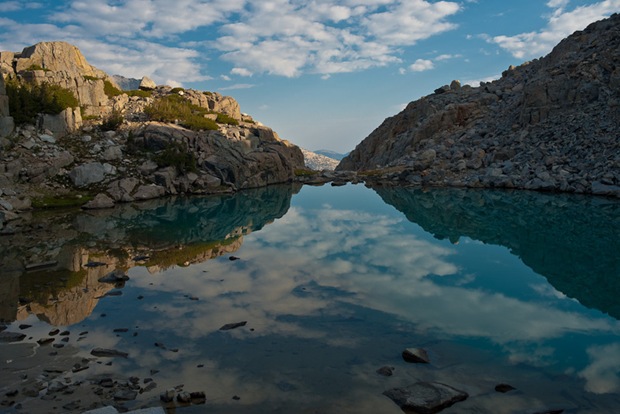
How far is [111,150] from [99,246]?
28.9m

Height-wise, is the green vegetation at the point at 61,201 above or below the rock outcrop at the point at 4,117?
below

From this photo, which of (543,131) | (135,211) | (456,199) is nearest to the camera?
(135,211)

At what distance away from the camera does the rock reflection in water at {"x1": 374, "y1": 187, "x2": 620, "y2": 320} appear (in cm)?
1905

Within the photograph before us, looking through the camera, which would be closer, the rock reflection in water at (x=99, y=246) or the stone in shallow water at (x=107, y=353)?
the stone in shallow water at (x=107, y=353)

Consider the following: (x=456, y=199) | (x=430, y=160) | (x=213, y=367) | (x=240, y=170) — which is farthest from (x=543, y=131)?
(x=213, y=367)

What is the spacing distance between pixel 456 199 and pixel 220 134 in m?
33.9

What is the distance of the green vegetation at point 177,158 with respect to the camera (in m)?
52.4

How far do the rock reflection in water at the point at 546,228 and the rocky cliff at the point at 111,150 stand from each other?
72.9 feet

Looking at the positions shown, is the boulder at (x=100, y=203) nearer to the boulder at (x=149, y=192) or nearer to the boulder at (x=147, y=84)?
the boulder at (x=149, y=192)

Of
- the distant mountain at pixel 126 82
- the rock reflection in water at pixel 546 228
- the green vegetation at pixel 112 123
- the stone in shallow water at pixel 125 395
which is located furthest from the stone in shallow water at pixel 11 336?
the distant mountain at pixel 126 82

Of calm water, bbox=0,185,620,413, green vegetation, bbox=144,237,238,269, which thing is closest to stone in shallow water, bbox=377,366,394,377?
calm water, bbox=0,185,620,413

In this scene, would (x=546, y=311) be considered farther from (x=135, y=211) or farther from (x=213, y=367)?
(x=135, y=211)

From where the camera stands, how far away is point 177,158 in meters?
52.6

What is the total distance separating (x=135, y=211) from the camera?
4022 centimetres
